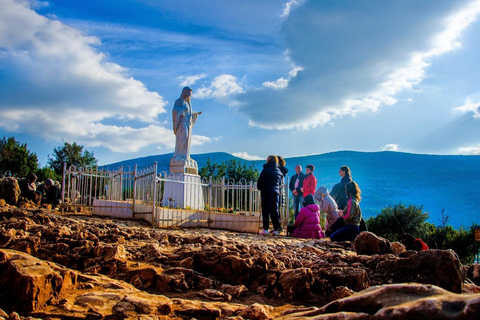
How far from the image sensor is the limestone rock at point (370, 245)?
6762 millimetres

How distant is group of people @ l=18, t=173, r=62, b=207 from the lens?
14102mm

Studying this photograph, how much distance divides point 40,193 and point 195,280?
12946 millimetres

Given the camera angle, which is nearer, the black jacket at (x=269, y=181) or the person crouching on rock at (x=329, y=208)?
the person crouching on rock at (x=329, y=208)

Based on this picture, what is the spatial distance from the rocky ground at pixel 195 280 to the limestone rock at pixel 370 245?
2.96 feet

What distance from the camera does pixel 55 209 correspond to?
13.5m

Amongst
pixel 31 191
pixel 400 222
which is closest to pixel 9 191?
pixel 31 191

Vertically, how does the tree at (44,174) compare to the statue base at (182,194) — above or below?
above

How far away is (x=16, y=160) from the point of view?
120 ft

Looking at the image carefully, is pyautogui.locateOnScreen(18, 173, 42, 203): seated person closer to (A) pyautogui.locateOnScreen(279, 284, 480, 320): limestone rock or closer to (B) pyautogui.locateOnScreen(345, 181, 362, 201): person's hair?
(B) pyautogui.locateOnScreen(345, 181, 362, 201): person's hair

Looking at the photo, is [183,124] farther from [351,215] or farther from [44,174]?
[44,174]

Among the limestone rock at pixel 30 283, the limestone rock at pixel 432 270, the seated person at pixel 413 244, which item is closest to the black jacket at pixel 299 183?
the seated person at pixel 413 244

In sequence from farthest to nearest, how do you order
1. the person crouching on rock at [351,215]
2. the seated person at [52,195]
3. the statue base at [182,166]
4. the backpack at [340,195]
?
the statue base at [182,166]
the seated person at [52,195]
the backpack at [340,195]
the person crouching on rock at [351,215]

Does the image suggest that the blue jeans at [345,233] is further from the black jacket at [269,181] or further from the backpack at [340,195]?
the black jacket at [269,181]

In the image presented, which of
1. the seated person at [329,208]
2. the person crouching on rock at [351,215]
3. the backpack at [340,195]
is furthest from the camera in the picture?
the backpack at [340,195]
